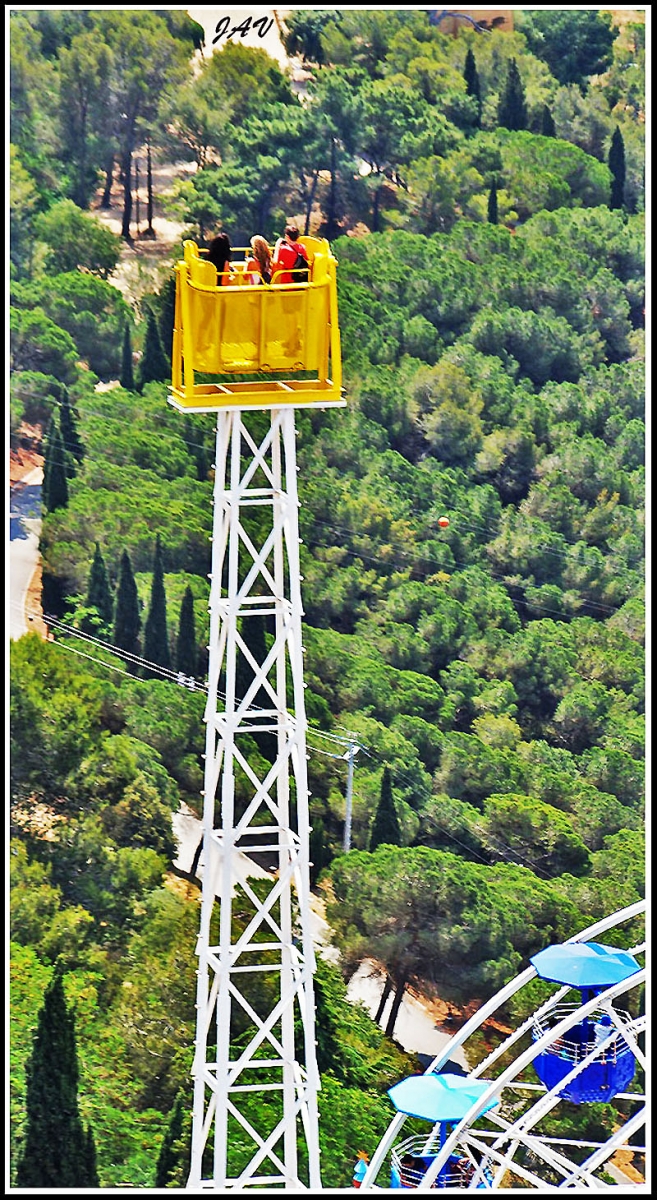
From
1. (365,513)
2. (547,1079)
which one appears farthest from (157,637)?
(547,1079)

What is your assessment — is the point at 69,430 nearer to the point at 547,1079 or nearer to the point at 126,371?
the point at 126,371

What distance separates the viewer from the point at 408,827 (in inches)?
1555


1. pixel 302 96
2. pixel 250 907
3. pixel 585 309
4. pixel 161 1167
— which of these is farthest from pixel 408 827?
pixel 302 96

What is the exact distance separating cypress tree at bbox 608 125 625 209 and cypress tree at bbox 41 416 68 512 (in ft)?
42.8

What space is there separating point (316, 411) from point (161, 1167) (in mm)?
15400

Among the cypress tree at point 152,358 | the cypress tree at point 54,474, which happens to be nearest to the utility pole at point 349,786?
the cypress tree at point 54,474

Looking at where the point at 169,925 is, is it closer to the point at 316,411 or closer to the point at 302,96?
the point at 316,411

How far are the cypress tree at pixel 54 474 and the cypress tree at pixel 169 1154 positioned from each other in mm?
11519

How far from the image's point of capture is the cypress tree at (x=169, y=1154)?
34938 millimetres

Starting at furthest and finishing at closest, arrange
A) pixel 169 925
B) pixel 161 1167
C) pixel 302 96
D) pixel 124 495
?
pixel 302 96 < pixel 124 495 < pixel 169 925 < pixel 161 1167

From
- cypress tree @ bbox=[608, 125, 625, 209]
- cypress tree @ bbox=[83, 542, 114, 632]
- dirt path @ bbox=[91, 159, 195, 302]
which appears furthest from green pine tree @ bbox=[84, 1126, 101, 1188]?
cypress tree @ bbox=[608, 125, 625, 209]

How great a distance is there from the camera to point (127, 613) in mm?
40062

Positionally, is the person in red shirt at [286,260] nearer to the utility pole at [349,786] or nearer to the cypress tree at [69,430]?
the utility pole at [349,786]

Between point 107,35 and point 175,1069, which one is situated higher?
point 107,35
